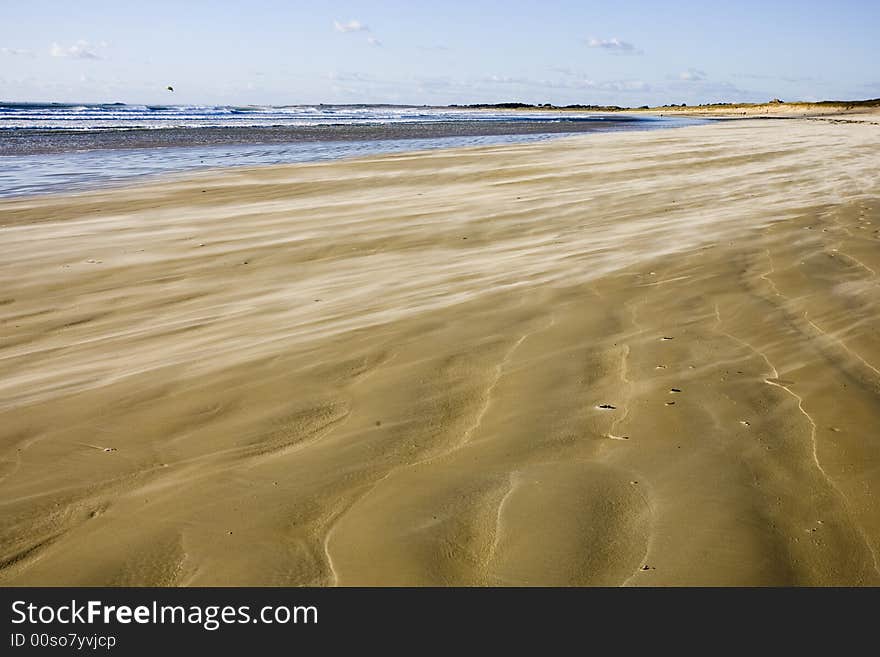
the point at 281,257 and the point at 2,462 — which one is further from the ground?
the point at 2,462

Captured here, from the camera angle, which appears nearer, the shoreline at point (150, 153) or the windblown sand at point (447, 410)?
the windblown sand at point (447, 410)

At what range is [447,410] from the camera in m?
2.98

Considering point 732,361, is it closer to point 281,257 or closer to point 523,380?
point 523,380

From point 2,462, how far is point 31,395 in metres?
0.65

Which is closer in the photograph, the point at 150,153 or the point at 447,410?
the point at 447,410

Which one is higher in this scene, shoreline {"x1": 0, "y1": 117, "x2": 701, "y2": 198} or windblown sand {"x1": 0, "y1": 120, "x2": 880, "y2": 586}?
windblown sand {"x1": 0, "y1": 120, "x2": 880, "y2": 586}

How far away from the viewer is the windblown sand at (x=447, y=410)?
2094 millimetres

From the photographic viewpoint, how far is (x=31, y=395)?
323 centimetres

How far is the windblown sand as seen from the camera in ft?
6.87

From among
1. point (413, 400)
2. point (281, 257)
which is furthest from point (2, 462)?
point (281, 257)

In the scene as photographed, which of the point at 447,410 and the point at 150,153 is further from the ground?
the point at 447,410

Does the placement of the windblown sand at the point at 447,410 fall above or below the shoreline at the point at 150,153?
above

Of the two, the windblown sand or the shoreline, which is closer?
the windblown sand
